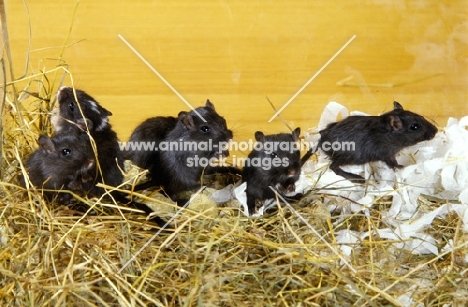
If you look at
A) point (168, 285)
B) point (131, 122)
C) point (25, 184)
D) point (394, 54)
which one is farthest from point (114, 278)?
point (394, 54)

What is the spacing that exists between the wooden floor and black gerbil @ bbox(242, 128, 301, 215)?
2.00ft

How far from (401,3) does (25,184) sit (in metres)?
2.21

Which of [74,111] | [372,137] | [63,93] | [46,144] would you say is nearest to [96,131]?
[74,111]

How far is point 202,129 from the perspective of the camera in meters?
2.88

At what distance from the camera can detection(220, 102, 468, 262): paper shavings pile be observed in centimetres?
257

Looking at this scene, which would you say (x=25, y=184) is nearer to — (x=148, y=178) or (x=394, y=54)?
(x=148, y=178)

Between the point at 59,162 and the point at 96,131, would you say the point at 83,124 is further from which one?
the point at 59,162

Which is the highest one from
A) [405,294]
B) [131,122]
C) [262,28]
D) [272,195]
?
[262,28]

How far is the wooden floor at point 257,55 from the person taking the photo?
323cm

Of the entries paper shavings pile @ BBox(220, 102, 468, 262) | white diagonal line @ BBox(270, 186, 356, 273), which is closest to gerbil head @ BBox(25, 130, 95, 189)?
paper shavings pile @ BBox(220, 102, 468, 262)

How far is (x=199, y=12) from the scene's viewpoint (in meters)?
3.28

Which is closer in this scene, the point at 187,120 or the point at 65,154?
the point at 65,154

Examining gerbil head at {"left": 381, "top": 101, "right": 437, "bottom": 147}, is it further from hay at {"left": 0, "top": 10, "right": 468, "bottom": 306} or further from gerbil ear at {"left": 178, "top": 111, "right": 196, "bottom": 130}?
gerbil ear at {"left": 178, "top": 111, "right": 196, "bottom": 130}

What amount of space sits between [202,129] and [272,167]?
391 mm
